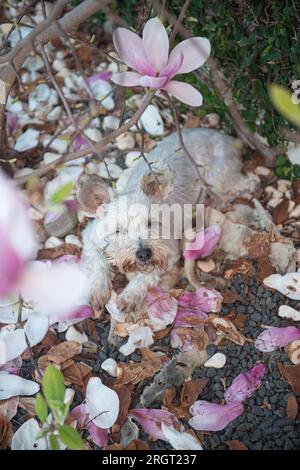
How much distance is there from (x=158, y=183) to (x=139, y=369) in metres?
0.74

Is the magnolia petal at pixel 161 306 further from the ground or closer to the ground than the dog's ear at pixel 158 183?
closer to the ground

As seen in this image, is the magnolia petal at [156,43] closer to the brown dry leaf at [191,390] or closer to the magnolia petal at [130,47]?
the magnolia petal at [130,47]

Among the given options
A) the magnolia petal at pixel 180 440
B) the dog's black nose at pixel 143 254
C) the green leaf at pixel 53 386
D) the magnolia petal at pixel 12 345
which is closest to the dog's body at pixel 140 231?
the dog's black nose at pixel 143 254

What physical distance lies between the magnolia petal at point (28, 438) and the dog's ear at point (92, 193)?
2.79 ft

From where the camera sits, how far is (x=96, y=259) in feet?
8.23

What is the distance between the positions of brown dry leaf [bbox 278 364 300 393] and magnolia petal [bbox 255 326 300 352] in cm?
9

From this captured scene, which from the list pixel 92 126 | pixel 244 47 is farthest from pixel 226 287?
pixel 92 126

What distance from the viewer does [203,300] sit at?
240cm

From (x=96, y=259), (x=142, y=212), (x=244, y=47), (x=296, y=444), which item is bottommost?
(x=296, y=444)

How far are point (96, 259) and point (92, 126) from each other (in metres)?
0.94

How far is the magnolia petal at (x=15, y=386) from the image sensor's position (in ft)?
7.00
